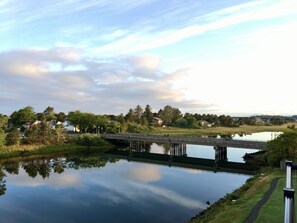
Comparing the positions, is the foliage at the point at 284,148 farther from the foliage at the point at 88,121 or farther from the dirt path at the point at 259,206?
the foliage at the point at 88,121

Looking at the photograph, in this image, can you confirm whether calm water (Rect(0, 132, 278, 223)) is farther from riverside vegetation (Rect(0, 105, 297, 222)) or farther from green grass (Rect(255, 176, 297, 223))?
green grass (Rect(255, 176, 297, 223))

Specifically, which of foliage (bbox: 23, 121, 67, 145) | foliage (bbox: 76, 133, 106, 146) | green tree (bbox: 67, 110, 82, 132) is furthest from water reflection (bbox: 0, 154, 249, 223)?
green tree (bbox: 67, 110, 82, 132)

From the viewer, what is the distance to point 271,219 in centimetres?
2236

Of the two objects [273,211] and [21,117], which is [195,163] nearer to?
[273,211]

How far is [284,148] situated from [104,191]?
32349 mm

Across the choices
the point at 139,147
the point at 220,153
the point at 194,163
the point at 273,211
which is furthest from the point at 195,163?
the point at 273,211

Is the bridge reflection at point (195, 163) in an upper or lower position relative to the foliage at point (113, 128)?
lower

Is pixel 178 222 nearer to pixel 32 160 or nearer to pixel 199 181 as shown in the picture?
pixel 199 181

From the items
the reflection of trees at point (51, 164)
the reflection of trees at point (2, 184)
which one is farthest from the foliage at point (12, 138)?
the reflection of trees at point (2, 184)

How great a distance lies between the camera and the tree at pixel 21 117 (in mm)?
165000

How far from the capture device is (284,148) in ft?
172

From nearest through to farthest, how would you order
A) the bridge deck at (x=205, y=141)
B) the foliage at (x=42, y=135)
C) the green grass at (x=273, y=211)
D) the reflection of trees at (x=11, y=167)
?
the green grass at (x=273, y=211) → the reflection of trees at (x=11, y=167) → the bridge deck at (x=205, y=141) → the foliage at (x=42, y=135)

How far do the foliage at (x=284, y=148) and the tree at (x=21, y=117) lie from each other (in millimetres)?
142450

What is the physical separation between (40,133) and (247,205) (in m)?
82.9
